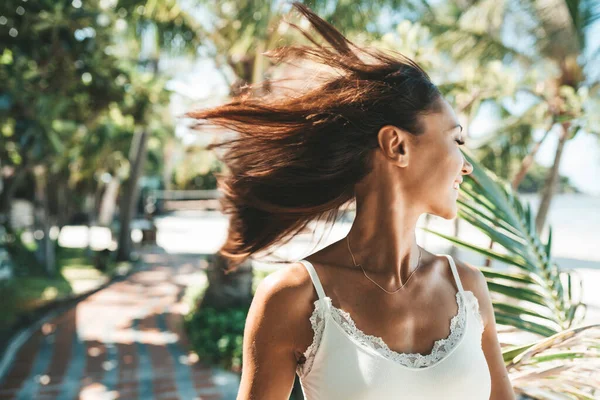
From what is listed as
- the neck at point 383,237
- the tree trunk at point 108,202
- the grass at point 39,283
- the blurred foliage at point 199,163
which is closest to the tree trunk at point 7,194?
the grass at point 39,283

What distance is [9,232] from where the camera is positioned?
16.2 ft

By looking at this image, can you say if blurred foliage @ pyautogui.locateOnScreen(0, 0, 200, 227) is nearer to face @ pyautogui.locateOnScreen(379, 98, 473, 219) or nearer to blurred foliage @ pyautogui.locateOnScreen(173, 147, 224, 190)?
blurred foliage @ pyautogui.locateOnScreen(173, 147, 224, 190)

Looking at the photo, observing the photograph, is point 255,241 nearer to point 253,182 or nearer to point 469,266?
point 253,182

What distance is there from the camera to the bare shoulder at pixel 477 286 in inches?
52.7

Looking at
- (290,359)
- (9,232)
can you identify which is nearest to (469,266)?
(290,359)

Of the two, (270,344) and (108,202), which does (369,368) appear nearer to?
(270,344)

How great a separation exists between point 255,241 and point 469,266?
24.3 inches

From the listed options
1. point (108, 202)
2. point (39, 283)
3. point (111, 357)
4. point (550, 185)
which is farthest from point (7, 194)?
point (108, 202)

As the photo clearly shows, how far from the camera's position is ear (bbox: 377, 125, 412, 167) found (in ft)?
3.92

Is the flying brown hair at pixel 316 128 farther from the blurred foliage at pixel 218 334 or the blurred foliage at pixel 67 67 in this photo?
the blurred foliage at pixel 218 334

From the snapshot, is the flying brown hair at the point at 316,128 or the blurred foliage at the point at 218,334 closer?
the flying brown hair at the point at 316,128

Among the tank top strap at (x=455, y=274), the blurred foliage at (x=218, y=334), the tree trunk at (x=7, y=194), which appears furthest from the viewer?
the blurred foliage at (x=218, y=334)

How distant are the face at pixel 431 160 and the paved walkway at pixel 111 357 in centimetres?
406

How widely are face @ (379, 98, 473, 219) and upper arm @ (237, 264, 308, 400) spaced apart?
1.28ft
